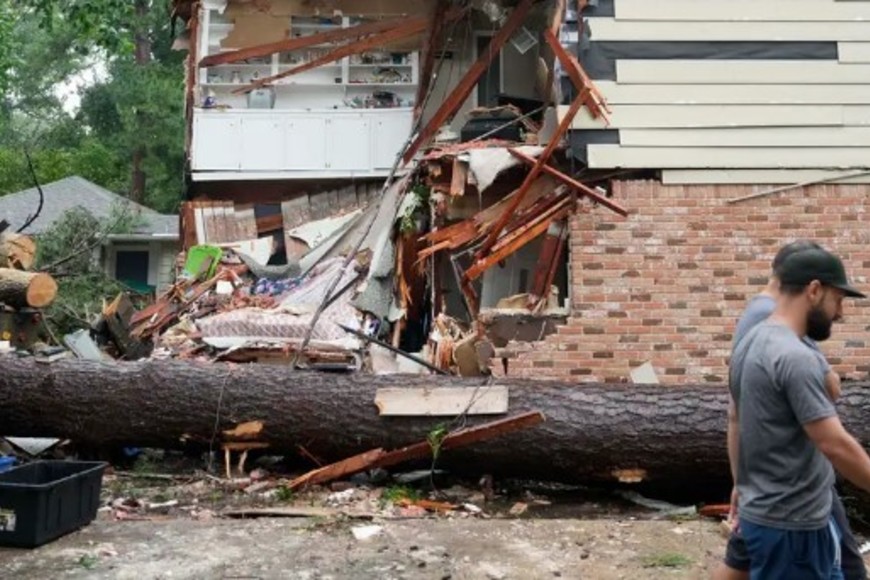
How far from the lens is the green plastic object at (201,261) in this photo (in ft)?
35.8

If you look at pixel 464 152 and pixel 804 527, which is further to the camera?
pixel 464 152

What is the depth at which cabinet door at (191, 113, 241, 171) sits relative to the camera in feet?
37.6

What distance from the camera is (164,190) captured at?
25.8 metres

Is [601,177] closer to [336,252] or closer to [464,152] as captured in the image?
[464,152]

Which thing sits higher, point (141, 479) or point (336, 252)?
point (336, 252)

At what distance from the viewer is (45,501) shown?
493 cm

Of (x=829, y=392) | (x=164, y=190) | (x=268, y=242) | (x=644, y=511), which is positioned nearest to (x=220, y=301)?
(x=268, y=242)

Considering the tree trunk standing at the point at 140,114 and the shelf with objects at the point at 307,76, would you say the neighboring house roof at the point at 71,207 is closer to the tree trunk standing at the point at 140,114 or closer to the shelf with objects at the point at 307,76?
the tree trunk standing at the point at 140,114

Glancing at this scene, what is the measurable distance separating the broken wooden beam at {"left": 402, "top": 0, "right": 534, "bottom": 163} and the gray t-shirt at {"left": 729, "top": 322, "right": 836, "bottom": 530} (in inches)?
310

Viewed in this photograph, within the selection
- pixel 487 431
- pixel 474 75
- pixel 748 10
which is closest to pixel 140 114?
pixel 474 75

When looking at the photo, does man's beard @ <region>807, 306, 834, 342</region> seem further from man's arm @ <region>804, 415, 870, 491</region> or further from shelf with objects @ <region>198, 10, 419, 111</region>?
shelf with objects @ <region>198, 10, 419, 111</region>

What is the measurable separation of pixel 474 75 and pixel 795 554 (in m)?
8.22

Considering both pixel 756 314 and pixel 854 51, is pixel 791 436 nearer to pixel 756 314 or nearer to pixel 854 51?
pixel 756 314

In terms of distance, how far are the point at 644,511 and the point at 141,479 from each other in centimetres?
393
